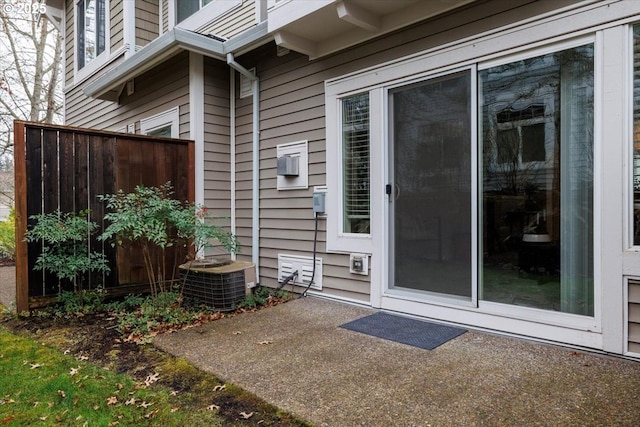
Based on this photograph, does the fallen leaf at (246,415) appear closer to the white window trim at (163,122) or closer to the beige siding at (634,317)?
the beige siding at (634,317)

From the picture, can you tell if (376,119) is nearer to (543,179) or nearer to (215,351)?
(543,179)

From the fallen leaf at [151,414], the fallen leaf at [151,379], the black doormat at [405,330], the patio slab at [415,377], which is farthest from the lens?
the black doormat at [405,330]

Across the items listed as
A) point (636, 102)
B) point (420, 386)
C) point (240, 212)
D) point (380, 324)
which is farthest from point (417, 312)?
point (240, 212)

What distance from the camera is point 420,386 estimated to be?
2.26m

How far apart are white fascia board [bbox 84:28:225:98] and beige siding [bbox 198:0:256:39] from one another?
0.68m

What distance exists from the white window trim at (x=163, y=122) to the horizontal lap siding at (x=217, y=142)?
58cm

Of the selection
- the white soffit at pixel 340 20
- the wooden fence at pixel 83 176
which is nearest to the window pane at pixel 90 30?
the wooden fence at pixel 83 176

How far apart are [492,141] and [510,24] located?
33.3 inches

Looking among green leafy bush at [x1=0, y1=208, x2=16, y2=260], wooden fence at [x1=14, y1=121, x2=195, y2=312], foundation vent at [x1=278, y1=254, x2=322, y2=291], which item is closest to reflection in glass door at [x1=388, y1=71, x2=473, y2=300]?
foundation vent at [x1=278, y1=254, x2=322, y2=291]

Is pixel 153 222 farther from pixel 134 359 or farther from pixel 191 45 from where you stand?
pixel 191 45

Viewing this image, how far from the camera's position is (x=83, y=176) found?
4.24m

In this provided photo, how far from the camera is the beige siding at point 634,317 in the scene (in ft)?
8.08

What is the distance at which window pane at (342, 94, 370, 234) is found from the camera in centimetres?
395

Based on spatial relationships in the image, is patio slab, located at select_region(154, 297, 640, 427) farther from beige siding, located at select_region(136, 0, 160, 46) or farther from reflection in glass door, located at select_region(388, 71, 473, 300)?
beige siding, located at select_region(136, 0, 160, 46)
